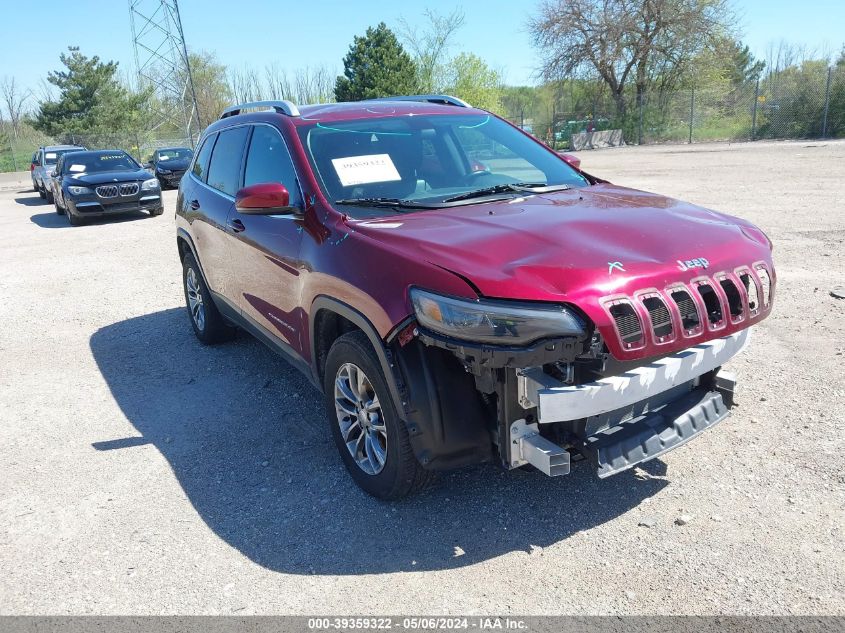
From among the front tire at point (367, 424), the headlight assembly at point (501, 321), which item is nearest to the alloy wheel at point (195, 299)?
the front tire at point (367, 424)

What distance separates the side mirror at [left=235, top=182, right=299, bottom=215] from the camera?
3529 millimetres

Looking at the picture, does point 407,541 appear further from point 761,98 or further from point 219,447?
point 761,98

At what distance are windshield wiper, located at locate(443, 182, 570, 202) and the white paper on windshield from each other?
0.40 metres

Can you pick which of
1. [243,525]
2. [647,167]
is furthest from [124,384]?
[647,167]

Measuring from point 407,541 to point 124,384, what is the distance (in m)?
3.23

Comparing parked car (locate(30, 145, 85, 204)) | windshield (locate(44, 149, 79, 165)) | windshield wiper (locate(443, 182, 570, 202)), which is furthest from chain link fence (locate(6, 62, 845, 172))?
windshield wiper (locate(443, 182, 570, 202))

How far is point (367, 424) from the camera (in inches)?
131

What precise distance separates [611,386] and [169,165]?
22.5 meters

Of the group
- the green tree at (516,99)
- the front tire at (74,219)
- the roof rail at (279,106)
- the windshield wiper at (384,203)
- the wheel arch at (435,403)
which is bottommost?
the front tire at (74,219)

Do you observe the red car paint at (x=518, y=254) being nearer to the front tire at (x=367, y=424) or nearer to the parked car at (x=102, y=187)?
the front tire at (x=367, y=424)

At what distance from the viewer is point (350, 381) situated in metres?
3.39

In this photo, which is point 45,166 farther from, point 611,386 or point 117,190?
point 611,386

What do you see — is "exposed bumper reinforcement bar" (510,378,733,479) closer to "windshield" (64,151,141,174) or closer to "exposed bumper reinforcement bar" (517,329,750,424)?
"exposed bumper reinforcement bar" (517,329,750,424)

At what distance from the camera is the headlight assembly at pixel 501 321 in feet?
8.07
